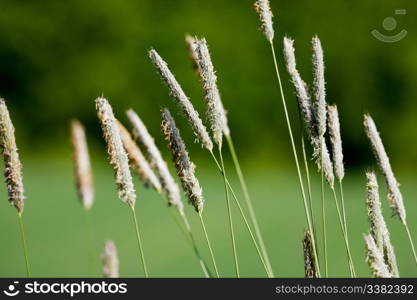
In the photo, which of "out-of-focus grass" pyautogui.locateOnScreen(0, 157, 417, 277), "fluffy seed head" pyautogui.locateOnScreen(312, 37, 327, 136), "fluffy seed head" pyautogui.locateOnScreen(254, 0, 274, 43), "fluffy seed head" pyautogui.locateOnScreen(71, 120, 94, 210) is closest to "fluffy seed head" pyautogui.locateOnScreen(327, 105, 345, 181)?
"fluffy seed head" pyautogui.locateOnScreen(312, 37, 327, 136)

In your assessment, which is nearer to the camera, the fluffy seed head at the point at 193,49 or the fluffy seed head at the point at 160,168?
the fluffy seed head at the point at 160,168

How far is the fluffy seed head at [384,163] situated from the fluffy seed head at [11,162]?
0.51 metres

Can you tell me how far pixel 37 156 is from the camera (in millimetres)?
6391

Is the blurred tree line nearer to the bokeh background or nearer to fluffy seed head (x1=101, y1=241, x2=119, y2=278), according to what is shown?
the bokeh background

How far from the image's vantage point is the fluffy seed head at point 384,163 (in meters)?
1.07

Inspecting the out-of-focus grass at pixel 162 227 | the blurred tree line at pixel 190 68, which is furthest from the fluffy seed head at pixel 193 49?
the blurred tree line at pixel 190 68

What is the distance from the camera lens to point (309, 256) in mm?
1080

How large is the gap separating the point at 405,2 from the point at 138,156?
4876mm

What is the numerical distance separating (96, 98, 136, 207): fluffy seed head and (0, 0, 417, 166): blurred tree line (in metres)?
4.87

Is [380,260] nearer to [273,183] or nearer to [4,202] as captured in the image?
[4,202]

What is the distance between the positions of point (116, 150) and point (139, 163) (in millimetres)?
46

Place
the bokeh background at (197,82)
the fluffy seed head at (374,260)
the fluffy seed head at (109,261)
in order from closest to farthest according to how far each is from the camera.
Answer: the fluffy seed head at (109,261), the fluffy seed head at (374,260), the bokeh background at (197,82)

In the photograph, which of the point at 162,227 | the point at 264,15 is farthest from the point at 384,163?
the point at 162,227

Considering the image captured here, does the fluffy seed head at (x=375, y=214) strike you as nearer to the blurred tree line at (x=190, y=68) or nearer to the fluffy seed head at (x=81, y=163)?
the fluffy seed head at (x=81, y=163)
